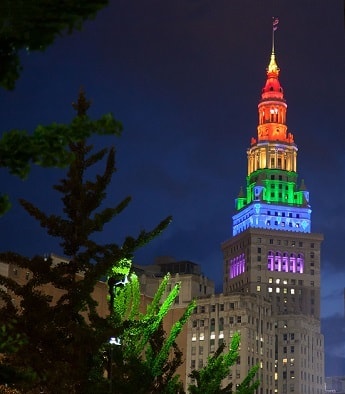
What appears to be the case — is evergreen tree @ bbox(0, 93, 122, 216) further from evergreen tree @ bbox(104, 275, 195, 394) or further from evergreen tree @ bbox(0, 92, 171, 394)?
evergreen tree @ bbox(104, 275, 195, 394)

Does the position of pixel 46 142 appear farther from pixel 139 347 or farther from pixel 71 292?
pixel 139 347

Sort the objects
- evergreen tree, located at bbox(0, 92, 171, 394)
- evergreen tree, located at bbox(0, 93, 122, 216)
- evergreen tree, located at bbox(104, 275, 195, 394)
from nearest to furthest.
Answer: evergreen tree, located at bbox(0, 93, 122, 216) → evergreen tree, located at bbox(0, 92, 171, 394) → evergreen tree, located at bbox(104, 275, 195, 394)

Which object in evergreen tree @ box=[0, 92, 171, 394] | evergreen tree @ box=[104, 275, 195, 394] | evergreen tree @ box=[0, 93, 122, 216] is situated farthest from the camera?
evergreen tree @ box=[104, 275, 195, 394]

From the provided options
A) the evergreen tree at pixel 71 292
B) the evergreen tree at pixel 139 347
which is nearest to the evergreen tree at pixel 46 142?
the evergreen tree at pixel 71 292

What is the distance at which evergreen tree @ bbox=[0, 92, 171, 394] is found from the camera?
2794 cm

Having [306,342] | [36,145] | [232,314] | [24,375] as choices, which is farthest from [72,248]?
[306,342]

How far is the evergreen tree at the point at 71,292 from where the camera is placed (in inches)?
1100

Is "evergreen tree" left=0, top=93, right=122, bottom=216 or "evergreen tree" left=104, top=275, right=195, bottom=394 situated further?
"evergreen tree" left=104, top=275, right=195, bottom=394

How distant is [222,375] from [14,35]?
2692 cm

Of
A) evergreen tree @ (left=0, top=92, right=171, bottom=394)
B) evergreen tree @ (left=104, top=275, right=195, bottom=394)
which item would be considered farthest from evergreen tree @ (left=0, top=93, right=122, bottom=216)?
evergreen tree @ (left=104, top=275, right=195, bottom=394)

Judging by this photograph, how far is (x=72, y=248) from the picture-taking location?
101 feet

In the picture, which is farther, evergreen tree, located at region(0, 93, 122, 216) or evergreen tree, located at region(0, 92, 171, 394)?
evergreen tree, located at region(0, 92, 171, 394)

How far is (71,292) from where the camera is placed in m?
29.4

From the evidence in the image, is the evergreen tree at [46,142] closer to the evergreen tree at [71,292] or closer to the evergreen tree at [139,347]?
the evergreen tree at [71,292]
